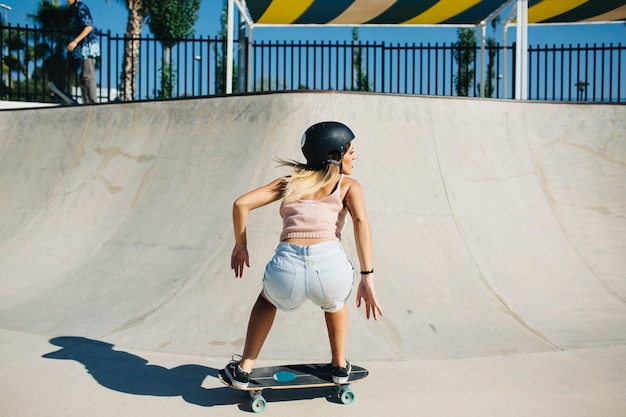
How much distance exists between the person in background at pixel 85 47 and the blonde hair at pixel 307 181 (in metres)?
6.16

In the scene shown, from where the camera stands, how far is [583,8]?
998 centimetres

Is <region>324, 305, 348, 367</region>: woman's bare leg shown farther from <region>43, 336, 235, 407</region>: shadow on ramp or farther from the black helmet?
the black helmet

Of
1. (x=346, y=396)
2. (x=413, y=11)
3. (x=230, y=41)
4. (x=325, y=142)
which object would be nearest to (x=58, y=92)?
(x=230, y=41)

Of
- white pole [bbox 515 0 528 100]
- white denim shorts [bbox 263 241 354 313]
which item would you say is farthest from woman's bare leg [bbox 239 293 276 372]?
white pole [bbox 515 0 528 100]

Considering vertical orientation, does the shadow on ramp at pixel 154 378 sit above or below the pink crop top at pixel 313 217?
below

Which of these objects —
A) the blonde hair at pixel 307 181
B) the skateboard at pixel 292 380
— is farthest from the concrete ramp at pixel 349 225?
the blonde hair at pixel 307 181

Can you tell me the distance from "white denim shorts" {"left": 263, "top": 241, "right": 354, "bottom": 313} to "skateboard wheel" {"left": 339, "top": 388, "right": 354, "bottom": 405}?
1.69 feet

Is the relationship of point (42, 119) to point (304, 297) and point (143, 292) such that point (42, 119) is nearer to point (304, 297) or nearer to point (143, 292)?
point (143, 292)

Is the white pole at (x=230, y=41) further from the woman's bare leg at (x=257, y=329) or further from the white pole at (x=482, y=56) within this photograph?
the woman's bare leg at (x=257, y=329)

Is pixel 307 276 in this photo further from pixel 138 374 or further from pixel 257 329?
pixel 138 374

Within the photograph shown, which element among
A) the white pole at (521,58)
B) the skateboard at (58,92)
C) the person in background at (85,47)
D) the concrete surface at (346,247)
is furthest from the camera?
the skateboard at (58,92)

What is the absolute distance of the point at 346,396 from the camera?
2951mm

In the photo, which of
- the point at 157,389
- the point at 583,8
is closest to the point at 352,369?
the point at 157,389

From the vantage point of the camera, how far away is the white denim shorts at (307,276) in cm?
267
